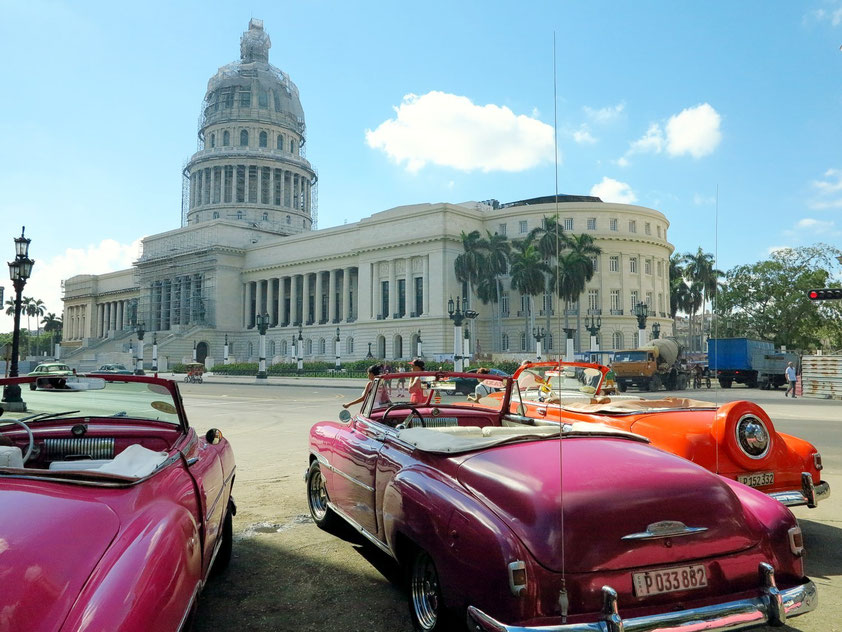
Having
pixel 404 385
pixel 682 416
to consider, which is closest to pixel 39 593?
pixel 404 385

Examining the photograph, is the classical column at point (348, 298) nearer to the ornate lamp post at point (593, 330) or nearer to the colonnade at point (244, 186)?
the colonnade at point (244, 186)

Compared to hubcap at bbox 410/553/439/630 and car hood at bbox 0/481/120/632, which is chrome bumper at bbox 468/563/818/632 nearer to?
hubcap at bbox 410/553/439/630

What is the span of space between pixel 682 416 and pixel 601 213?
6232cm

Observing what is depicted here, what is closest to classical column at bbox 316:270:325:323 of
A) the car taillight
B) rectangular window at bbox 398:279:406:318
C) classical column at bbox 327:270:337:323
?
classical column at bbox 327:270:337:323

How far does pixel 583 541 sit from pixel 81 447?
3280 mm

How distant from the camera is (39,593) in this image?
2.03 meters

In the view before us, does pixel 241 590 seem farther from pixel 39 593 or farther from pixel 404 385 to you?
pixel 39 593

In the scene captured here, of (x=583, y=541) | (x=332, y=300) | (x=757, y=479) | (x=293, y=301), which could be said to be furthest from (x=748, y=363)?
(x=293, y=301)

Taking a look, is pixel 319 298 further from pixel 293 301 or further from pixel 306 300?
pixel 293 301

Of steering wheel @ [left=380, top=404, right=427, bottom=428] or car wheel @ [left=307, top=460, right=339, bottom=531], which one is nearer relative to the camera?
steering wheel @ [left=380, top=404, right=427, bottom=428]

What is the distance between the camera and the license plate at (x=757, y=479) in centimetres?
519

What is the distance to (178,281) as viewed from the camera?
3484 inches

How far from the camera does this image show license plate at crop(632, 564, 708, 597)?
280cm

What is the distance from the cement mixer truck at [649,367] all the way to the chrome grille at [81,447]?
3094 centimetres
